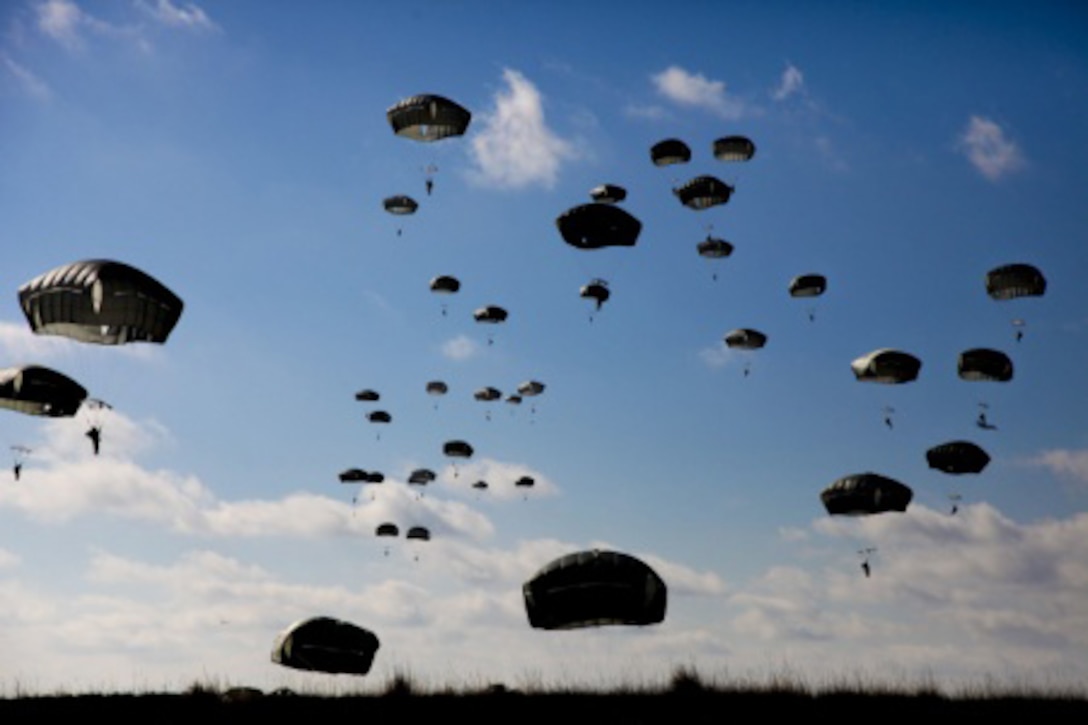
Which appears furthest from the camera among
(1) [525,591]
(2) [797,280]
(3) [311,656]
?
(2) [797,280]

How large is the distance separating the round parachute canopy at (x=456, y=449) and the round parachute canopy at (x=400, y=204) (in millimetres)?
14837

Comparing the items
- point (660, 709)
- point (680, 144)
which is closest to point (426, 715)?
point (660, 709)

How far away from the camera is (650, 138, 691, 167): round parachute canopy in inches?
1900

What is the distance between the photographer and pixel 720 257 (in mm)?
53875

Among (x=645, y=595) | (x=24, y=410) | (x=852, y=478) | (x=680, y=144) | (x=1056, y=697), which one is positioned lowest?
(x=1056, y=697)

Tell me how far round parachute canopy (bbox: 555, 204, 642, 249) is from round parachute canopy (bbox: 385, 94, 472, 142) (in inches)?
232

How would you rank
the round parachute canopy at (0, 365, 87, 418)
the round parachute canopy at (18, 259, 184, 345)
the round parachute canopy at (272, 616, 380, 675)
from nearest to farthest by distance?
the round parachute canopy at (18, 259, 184, 345) → the round parachute canopy at (272, 616, 380, 675) → the round parachute canopy at (0, 365, 87, 418)

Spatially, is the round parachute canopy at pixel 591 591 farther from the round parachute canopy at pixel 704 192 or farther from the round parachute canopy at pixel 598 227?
the round parachute canopy at pixel 704 192

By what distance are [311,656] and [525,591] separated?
35.2 ft

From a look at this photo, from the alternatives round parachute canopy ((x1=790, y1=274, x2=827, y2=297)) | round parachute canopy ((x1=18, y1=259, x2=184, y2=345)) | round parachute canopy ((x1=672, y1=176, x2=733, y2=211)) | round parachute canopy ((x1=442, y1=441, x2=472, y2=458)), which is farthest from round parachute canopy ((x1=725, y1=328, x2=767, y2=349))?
round parachute canopy ((x1=18, y1=259, x2=184, y2=345))

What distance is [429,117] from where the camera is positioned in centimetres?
4269

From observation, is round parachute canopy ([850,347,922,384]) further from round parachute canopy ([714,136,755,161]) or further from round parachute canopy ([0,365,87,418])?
round parachute canopy ([0,365,87,418])

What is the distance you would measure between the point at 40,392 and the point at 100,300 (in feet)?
30.1

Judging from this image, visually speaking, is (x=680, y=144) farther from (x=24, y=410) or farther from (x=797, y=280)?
(x=24, y=410)
